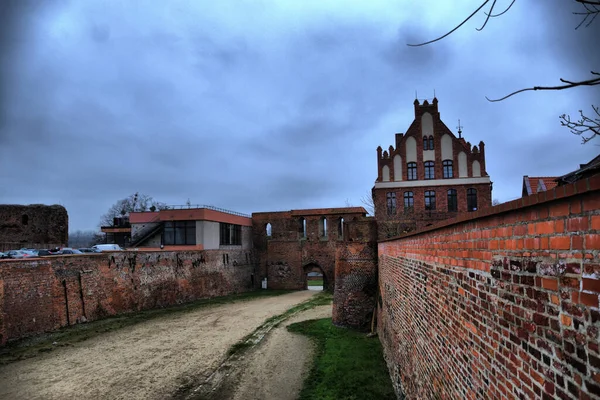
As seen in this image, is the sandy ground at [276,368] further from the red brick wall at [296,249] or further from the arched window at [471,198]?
the arched window at [471,198]

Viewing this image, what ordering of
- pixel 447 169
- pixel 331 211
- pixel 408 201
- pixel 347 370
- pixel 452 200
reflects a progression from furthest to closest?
pixel 331 211
pixel 408 201
pixel 447 169
pixel 452 200
pixel 347 370

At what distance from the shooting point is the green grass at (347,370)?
8219 mm

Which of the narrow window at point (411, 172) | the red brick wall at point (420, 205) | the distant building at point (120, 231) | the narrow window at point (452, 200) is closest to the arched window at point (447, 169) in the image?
the red brick wall at point (420, 205)

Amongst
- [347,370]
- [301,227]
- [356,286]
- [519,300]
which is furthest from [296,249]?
[519,300]

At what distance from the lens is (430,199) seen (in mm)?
24734

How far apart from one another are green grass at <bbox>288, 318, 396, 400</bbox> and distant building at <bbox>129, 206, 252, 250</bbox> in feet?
42.2

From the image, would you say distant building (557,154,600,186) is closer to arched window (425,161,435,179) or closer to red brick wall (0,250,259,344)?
arched window (425,161,435,179)

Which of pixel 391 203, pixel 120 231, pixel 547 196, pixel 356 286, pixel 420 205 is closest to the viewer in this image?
pixel 547 196

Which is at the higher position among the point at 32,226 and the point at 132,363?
the point at 32,226

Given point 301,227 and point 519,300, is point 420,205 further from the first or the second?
point 519,300

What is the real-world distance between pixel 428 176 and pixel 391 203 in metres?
2.96

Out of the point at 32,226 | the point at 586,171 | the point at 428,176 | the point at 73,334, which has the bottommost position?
the point at 73,334

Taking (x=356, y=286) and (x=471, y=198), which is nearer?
(x=356, y=286)

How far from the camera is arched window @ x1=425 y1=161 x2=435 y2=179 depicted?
81.0 ft
